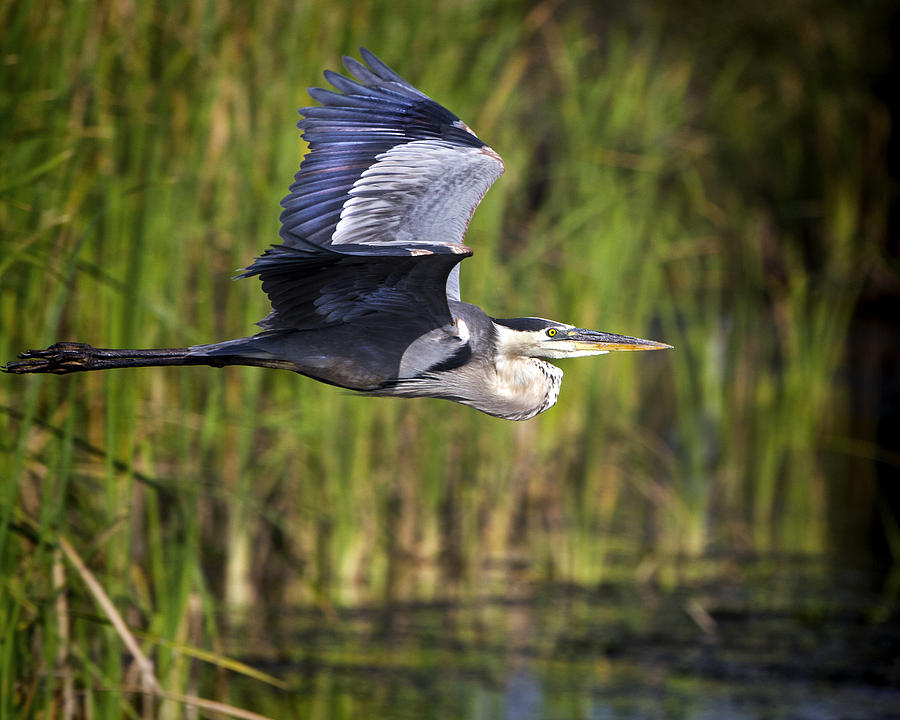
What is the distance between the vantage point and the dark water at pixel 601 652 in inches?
181

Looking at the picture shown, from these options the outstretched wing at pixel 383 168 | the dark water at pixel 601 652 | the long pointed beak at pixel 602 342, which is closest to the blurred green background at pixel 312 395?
the dark water at pixel 601 652

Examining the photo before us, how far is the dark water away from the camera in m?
4.60

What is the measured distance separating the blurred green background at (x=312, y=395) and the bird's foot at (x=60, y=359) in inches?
5.4

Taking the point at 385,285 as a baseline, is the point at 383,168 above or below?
above

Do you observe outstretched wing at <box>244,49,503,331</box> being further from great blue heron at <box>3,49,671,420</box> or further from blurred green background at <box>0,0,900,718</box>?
blurred green background at <box>0,0,900,718</box>

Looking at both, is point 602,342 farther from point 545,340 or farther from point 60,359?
point 60,359

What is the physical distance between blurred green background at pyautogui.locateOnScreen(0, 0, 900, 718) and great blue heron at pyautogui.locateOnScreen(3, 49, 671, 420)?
1.44 ft

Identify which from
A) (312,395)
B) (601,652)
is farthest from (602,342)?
(601,652)

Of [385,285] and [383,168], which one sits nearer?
[385,285]

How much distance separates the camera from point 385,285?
2279 millimetres

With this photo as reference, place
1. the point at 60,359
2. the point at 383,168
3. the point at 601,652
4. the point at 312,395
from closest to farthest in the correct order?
the point at 60,359, the point at 383,168, the point at 312,395, the point at 601,652

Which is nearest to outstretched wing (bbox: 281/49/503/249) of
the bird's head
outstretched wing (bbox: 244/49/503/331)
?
outstretched wing (bbox: 244/49/503/331)

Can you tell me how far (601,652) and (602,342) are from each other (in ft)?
9.40

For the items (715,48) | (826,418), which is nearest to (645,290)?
(826,418)
